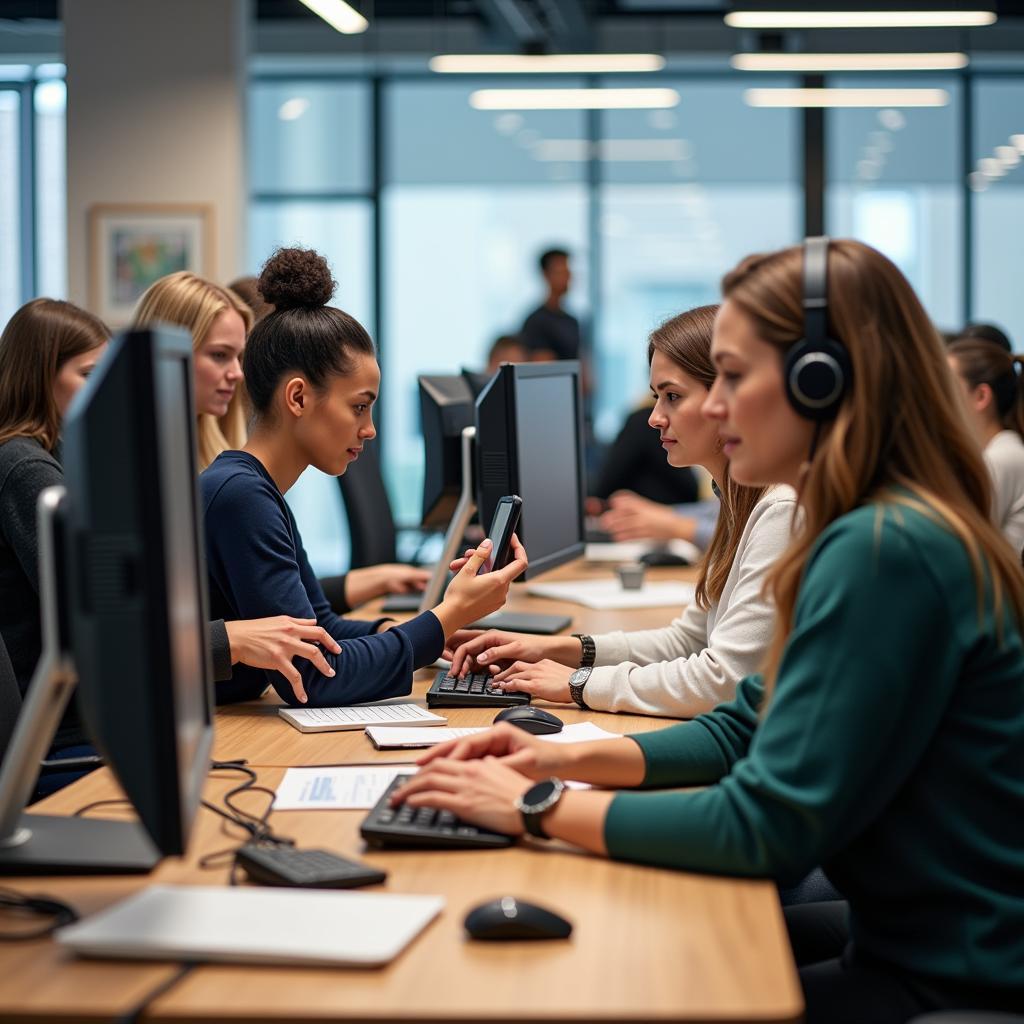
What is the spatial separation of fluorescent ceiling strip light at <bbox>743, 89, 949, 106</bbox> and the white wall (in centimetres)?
308

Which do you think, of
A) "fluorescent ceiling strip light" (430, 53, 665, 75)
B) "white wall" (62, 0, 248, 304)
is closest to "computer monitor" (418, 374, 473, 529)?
"white wall" (62, 0, 248, 304)

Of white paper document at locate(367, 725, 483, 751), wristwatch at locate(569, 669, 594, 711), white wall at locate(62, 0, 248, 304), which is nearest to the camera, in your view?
white paper document at locate(367, 725, 483, 751)

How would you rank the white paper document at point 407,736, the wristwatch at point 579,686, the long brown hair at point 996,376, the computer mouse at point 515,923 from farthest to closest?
1. the long brown hair at point 996,376
2. the wristwatch at point 579,686
3. the white paper document at point 407,736
4. the computer mouse at point 515,923

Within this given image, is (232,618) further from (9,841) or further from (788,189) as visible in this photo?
(788,189)

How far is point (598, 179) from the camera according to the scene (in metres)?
7.93

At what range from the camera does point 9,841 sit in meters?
1.31

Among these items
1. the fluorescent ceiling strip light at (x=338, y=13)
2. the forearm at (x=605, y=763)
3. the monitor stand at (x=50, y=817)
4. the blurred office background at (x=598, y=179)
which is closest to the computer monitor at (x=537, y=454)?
the forearm at (x=605, y=763)

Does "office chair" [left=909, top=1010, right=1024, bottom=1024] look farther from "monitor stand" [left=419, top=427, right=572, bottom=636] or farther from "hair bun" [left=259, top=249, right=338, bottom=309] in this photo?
"monitor stand" [left=419, top=427, right=572, bottom=636]

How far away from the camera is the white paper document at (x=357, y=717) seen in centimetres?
187

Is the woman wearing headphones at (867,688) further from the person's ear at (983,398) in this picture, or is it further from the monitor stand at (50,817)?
the person's ear at (983,398)

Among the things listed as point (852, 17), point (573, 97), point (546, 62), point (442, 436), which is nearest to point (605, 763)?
point (442, 436)

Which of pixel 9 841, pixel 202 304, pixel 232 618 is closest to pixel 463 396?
pixel 202 304

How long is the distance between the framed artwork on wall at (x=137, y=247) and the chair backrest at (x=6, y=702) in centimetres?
408

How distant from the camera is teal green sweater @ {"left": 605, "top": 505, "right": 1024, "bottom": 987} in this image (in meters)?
1.16
